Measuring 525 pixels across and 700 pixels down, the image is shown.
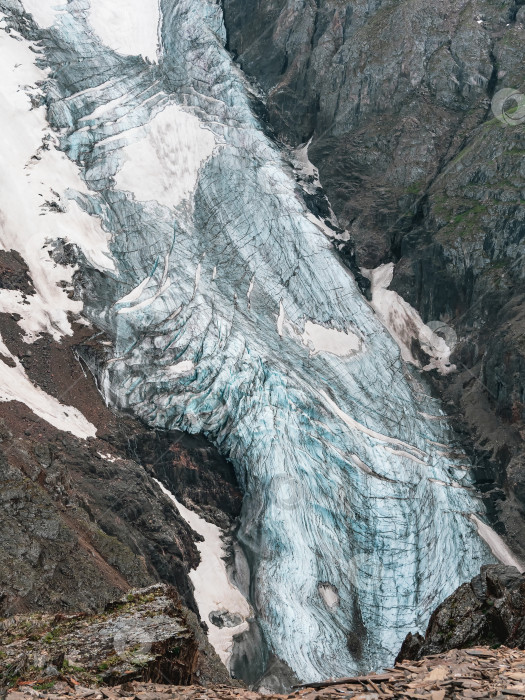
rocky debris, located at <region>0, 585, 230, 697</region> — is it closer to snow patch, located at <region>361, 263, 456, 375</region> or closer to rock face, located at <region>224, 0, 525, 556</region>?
rock face, located at <region>224, 0, 525, 556</region>

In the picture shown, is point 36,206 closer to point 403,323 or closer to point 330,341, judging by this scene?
point 330,341

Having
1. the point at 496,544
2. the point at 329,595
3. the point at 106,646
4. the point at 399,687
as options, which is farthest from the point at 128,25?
the point at 399,687

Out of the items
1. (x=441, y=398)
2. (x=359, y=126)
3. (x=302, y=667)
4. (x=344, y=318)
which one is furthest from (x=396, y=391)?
(x=359, y=126)

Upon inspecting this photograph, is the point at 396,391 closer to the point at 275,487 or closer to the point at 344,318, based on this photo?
the point at 344,318

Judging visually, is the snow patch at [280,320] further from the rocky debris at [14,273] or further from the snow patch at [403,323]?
the rocky debris at [14,273]

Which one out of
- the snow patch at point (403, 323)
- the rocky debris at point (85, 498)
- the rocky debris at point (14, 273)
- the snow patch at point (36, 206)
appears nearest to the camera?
the rocky debris at point (85, 498)

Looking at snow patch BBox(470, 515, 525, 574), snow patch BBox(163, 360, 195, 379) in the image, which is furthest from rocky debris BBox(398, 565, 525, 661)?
snow patch BBox(163, 360, 195, 379)

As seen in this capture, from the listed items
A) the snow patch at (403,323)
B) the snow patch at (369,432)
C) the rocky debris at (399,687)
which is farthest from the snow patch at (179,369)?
the rocky debris at (399,687)
